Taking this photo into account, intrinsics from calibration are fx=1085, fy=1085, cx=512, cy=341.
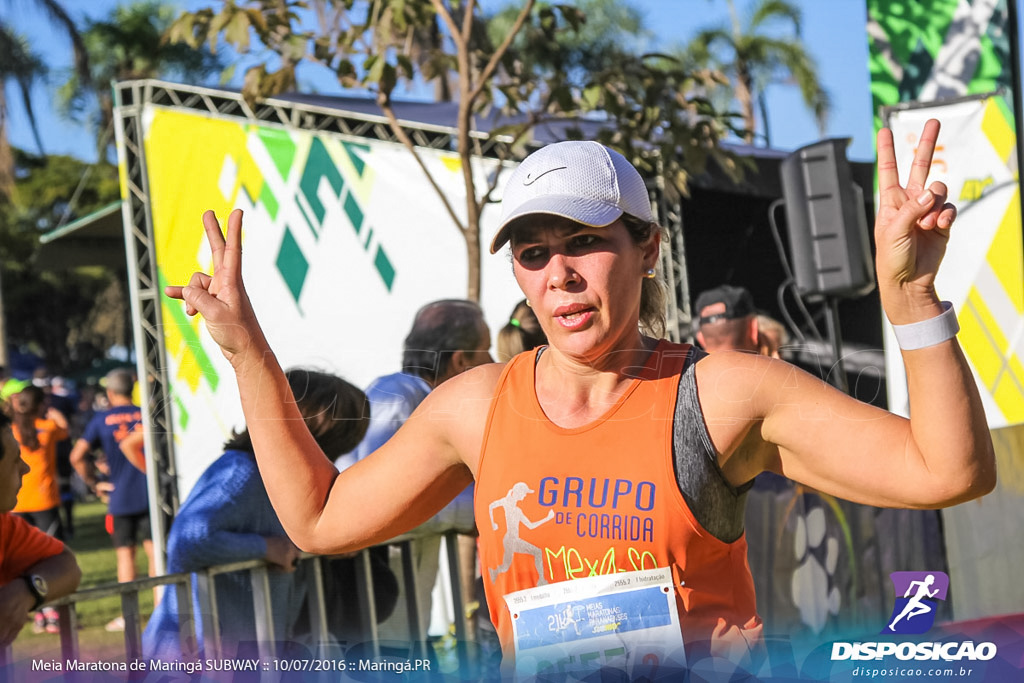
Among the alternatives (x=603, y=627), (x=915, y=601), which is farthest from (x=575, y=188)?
(x=915, y=601)

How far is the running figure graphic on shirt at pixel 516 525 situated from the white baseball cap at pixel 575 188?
1.21 ft

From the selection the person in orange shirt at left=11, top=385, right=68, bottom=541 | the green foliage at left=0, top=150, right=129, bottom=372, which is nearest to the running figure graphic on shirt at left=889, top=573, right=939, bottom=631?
the person in orange shirt at left=11, top=385, right=68, bottom=541

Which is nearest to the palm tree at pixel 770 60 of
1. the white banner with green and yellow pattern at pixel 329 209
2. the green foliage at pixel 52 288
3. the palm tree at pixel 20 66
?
the white banner with green and yellow pattern at pixel 329 209

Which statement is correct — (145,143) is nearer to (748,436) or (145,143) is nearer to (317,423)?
(317,423)

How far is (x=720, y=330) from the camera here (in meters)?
4.71

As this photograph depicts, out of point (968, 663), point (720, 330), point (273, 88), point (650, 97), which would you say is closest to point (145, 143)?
point (273, 88)

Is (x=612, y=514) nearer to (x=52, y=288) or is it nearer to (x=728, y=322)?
(x=728, y=322)

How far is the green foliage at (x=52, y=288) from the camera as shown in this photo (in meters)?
32.2

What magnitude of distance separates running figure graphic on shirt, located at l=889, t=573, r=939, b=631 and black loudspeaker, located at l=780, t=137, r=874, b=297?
301 centimetres

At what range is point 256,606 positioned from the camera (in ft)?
11.2

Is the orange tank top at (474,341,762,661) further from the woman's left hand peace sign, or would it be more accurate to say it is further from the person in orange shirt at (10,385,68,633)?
the person in orange shirt at (10,385,68,633)

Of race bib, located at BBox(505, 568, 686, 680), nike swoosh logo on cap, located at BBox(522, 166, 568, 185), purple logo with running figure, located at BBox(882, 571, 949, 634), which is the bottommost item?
purple logo with running figure, located at BBox(882, 571, 949, 634)

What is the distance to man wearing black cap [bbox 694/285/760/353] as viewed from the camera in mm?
4711

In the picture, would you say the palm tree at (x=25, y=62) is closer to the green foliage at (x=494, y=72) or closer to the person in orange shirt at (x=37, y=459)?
the person in orange shirt at (x=37, y=459)
